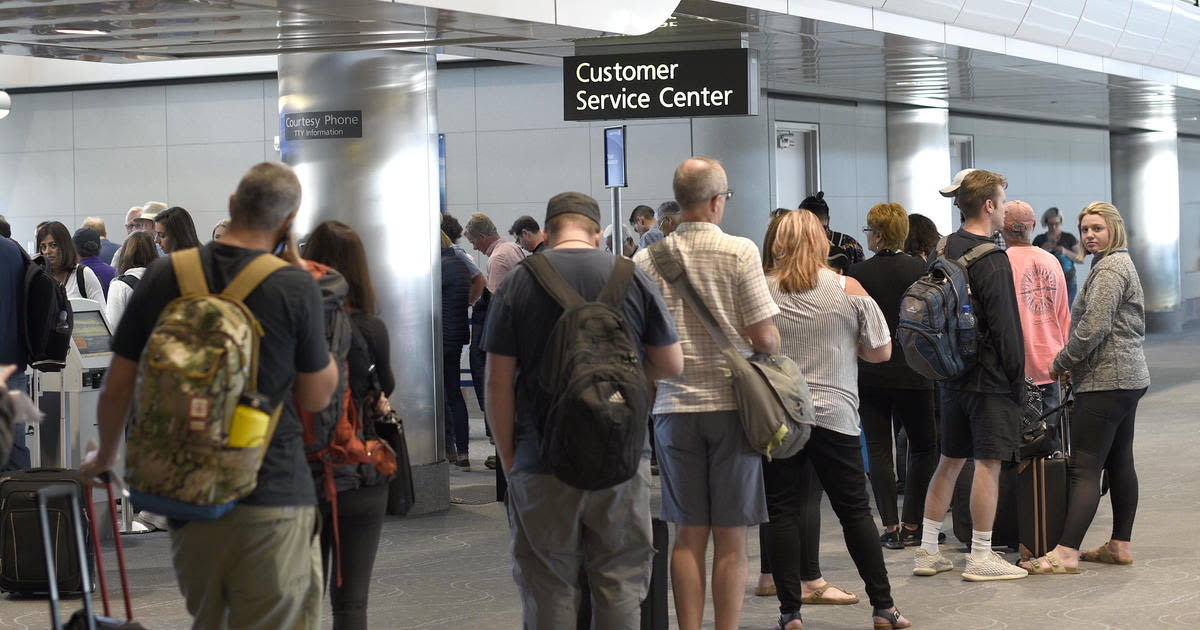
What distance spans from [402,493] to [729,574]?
1.26 metres

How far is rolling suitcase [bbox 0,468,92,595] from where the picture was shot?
259 inches

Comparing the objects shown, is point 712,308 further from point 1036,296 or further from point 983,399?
point 1036,296

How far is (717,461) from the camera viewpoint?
16.2 feet

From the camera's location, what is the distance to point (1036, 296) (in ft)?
23.3

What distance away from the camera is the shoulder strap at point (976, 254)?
6.35m

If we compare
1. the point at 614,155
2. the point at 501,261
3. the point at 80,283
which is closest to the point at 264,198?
the point at 80,283

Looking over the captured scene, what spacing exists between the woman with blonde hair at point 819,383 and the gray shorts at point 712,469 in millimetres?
603

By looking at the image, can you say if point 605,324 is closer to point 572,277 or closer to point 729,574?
point 572,277

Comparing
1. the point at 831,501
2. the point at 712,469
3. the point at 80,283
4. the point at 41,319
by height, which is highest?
the point at 80,283

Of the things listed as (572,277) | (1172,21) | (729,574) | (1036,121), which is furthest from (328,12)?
(1036,121)

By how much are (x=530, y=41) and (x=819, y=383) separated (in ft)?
12.3

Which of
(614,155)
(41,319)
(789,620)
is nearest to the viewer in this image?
(789,620)

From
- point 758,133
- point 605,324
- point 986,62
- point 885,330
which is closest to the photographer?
point 605,324

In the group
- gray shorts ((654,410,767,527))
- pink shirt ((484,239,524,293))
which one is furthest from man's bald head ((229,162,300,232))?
pink shirt ((484,239,524,293))
